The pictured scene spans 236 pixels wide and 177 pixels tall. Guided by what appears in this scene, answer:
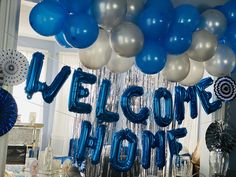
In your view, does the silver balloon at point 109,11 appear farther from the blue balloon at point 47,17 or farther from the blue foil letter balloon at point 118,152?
the blue foil letter balloon at point 118,152

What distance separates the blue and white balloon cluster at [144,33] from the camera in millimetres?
A: 1834

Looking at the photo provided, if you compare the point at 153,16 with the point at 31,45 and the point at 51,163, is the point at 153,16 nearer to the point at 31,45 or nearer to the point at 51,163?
the point at 51,163

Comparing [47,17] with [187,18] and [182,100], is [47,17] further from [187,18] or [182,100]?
[182,100]

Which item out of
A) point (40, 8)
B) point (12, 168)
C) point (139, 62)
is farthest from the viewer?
point (12, 168)

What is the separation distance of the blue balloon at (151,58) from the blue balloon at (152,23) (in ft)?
0.21

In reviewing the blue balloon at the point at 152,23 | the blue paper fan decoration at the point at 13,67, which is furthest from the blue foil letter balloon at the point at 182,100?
the blue paper fan decoration at the point at 13,67

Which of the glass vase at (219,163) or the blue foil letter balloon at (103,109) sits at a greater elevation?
the blue foil letter balloon at (103,109)

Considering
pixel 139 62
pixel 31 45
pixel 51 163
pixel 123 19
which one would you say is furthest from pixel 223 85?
pixel 31 45

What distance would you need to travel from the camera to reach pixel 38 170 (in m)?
2.49

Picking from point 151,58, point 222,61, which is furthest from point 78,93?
point 222,61

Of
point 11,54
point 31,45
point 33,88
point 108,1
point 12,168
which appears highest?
point 31,45

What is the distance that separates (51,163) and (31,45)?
4.10 meters

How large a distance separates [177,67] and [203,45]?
0.20 metres

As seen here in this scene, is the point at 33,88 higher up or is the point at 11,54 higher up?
the point at 11,54
